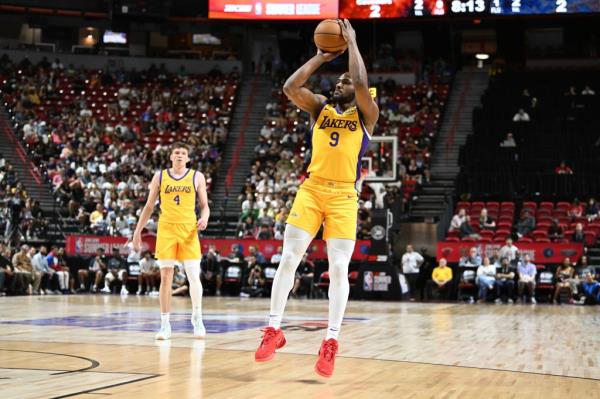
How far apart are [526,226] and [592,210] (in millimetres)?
1929

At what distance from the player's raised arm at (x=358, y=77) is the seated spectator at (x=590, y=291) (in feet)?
51.9

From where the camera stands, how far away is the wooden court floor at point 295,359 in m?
6.27

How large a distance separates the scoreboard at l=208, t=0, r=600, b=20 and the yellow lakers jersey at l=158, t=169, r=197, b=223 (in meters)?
22.0

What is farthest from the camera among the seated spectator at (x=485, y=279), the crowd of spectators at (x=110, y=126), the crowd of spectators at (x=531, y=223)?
the crowd of spectators at (x=110, y=126)

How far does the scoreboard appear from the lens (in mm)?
30406

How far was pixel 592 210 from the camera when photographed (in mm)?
25641

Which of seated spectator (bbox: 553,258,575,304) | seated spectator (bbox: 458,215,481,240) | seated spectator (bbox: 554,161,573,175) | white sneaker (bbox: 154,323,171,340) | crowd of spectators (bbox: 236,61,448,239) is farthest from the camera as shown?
seated spectator (bbox: 554,161,573,175)

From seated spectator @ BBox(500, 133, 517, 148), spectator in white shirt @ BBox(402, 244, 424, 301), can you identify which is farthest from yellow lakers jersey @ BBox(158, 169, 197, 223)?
seated spectator @ BBox(500, 133, 517, 148)

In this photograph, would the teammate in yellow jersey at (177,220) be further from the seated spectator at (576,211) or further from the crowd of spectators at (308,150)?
the seated spectator at (576,211)

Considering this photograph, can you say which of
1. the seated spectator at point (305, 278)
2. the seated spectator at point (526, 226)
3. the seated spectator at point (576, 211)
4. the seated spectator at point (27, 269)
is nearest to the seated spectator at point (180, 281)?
the seated spectator at point (305, 278)

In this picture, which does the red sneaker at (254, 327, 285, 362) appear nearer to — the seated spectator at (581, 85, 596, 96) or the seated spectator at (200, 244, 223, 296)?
the seated spectator at (200, 244, 223, 296)

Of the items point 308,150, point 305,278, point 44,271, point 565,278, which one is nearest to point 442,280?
point 565,278

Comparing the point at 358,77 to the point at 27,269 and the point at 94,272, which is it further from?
the point at 94,272

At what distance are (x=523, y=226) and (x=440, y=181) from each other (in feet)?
15.7
